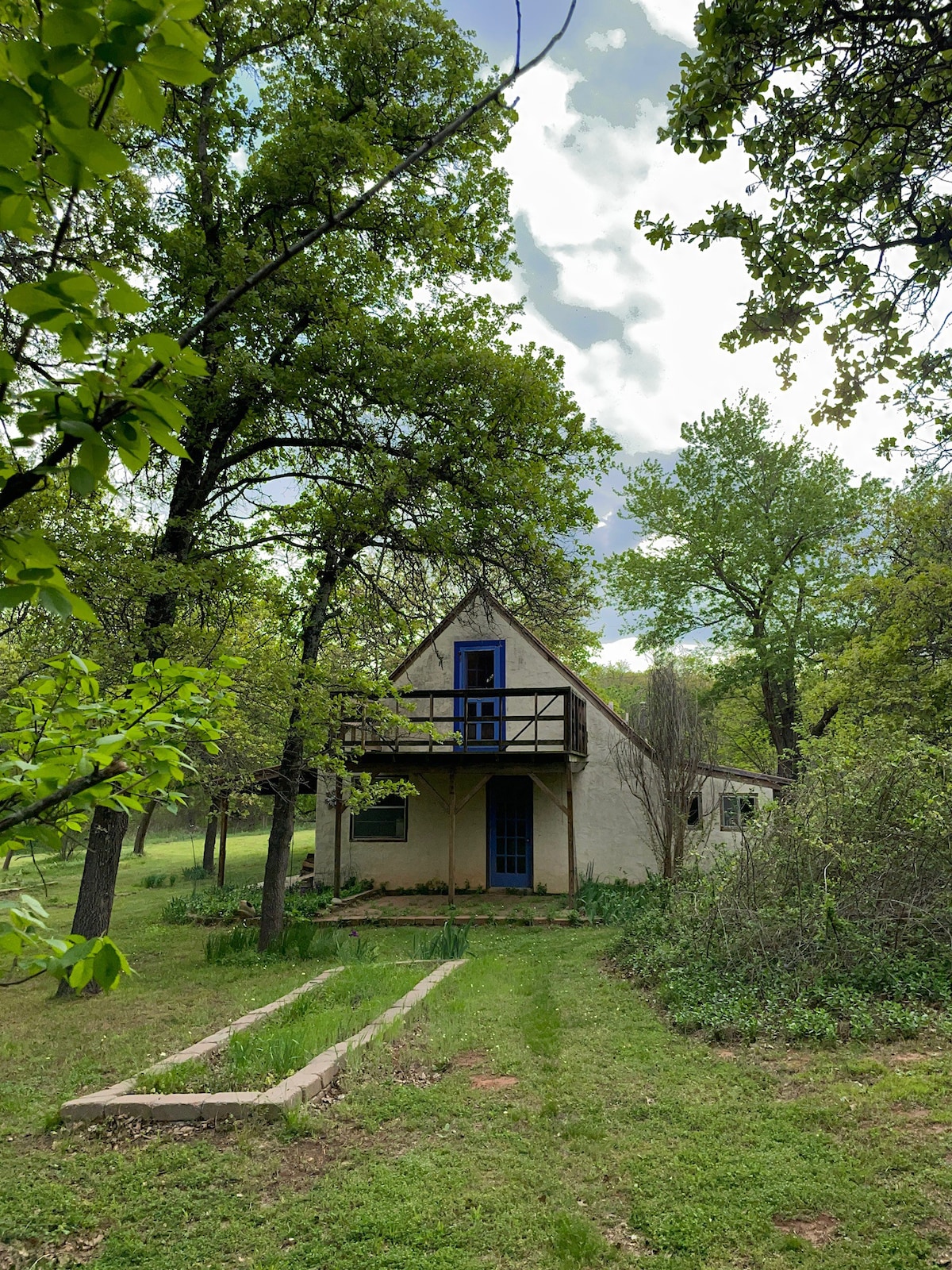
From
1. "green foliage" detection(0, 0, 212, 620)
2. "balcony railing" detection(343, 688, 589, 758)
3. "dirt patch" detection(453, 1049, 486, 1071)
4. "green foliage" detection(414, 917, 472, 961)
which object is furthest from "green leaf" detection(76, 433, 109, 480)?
"balcony railing" detection(343, 688, 589, 758)

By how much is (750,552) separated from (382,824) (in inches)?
521

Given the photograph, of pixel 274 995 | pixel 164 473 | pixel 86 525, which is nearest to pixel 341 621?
pixel 164 473

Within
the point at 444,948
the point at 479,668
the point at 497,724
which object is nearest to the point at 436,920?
the point at 444,948

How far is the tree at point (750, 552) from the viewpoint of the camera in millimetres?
21078

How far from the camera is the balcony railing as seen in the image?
51.1 feet

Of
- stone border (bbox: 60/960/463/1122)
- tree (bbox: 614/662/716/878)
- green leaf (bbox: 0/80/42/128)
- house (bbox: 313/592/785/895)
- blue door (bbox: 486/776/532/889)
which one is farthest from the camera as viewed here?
blue door (bbox: 486/776/532/889)

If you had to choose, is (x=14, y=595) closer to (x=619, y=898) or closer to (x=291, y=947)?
(x=291, y=947)

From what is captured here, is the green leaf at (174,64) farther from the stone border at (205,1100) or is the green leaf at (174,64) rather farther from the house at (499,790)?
the house at (499,790)

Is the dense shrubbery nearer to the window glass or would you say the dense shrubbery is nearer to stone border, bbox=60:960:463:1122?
stone border, bbox=60:960:463:1122

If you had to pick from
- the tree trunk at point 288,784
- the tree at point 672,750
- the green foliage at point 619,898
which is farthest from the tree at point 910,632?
the tree trunk at point 288,784

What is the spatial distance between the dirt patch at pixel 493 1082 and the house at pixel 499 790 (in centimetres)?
1005

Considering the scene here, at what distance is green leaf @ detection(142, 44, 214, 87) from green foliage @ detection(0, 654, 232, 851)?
132cm

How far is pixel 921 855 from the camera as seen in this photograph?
24.1ft

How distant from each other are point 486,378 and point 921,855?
6851 mm
